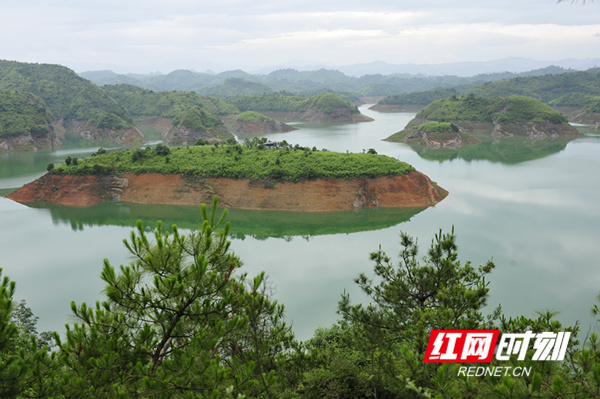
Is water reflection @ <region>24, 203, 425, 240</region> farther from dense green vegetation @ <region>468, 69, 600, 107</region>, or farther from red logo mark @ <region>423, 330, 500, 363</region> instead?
dense green vegetation @ <region>468, 69, 600, 107</region>

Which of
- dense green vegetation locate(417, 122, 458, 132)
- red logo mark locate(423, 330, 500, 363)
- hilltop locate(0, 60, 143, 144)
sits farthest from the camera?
hilltop locate(0, 60, 143, 144)

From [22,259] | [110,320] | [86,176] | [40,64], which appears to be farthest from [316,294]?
[40,64]

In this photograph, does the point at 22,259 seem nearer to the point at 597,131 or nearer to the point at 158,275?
the point at 158,275

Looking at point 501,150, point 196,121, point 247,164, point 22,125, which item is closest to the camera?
point 247,164

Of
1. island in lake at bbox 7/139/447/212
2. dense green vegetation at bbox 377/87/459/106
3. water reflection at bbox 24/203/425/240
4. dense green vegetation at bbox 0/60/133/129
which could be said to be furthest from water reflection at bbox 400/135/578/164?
dense green vegetation at bbox 377/87/459/106

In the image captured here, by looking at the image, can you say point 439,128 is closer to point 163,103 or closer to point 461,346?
point 461,346

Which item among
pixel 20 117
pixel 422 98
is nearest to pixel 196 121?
pixel 20 117
